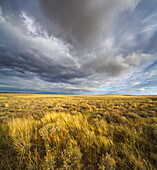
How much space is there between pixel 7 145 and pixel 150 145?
175 inches

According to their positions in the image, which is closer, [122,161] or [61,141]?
[122,161]

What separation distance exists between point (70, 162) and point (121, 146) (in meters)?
1.46

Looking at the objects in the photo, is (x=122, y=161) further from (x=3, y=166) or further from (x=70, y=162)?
(x=3, y=166)

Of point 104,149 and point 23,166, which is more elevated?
point 104,149

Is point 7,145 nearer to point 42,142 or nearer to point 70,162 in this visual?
point 42,142

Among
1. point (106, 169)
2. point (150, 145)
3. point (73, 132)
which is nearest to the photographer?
point (106, 169)

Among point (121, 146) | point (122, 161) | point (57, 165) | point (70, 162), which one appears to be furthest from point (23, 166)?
point (121, 146)

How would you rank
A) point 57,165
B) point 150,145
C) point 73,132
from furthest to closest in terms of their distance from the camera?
point 73,132 → point 150,145 → point 57,165

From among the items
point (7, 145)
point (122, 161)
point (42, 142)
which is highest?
point (122, 161)

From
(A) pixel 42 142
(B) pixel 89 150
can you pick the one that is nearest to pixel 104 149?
(B) pixel 89 150

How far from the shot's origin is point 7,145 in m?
2.30

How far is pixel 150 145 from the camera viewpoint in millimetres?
1927

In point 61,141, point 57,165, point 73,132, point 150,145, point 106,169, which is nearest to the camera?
point 106,169

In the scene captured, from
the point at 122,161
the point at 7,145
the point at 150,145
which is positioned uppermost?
the point at 150,145
